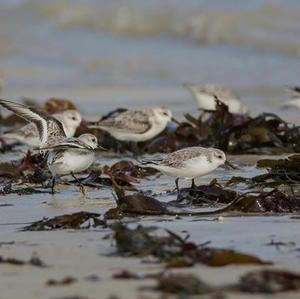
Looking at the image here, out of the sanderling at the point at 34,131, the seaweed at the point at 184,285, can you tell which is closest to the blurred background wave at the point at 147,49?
the sanderling at the point at 34,131

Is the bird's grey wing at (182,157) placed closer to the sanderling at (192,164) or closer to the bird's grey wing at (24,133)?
the sanderling at (192,164)

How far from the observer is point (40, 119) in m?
7.26

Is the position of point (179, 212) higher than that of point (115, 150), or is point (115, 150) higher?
point (179, 212)

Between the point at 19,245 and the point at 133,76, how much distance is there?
10565 mm

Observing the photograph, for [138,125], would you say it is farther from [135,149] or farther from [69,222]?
[69,222]

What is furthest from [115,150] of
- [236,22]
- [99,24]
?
[99,24]

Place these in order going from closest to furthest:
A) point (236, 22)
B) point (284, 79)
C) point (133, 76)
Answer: point (284, 79)
point (133, 76)
point (236, 22)

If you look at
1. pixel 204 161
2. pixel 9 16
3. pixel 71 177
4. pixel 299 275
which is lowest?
pixel 9 16

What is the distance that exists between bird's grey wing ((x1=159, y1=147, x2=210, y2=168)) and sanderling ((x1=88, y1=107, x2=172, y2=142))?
2.33m

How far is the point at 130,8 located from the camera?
755 inches

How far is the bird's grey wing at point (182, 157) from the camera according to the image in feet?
20.0

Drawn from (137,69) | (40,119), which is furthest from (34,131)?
(137,69)

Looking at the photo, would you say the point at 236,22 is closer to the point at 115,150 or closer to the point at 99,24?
the point at 99,24

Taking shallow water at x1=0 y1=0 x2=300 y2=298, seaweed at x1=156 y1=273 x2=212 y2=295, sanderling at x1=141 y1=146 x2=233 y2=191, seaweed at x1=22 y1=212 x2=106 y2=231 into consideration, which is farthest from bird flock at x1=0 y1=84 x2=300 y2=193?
seaweed at x1=156 y1=273 x2=212 y2=295
